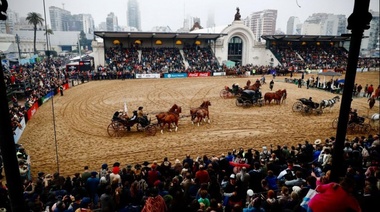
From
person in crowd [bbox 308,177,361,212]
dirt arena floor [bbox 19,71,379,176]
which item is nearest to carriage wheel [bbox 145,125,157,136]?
dirt arena floor [bbox 19,71,379,176]

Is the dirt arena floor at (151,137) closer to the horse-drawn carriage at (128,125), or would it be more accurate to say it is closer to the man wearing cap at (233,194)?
the horse-drawn carriage at (128,125)

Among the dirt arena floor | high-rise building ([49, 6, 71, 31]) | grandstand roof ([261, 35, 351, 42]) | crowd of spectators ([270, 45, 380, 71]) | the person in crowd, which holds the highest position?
high-rise building ([49, 6, 71, 31])

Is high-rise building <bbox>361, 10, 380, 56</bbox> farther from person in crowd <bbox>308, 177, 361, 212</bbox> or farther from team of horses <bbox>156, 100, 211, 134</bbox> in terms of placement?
person in crowd <bbox>308, 177, 361, 212</bbox>

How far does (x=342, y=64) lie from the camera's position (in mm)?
46688

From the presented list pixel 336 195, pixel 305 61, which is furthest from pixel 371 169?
pixel 305 61

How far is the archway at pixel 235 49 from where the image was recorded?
4653 centimetres

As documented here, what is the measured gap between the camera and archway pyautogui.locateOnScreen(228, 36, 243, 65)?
153 feet

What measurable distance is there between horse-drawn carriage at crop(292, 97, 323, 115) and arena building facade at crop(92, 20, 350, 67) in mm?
26995

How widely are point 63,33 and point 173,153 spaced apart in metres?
110

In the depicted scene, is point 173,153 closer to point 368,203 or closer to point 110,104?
point 368,203

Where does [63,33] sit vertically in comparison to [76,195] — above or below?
above

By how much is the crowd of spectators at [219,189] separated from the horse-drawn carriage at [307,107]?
8.40 meters

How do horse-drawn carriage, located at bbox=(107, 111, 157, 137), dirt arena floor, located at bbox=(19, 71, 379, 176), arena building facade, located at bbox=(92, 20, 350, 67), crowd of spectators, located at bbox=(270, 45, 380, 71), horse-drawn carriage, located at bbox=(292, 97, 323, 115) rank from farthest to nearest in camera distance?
crowd of spectators, located at bbox=(270, 45, 380, 71) < arena building facade, located at bbox=(92, 20, 350, 67) < horse-drawn carriage, located at bbox=(292, 97, 323, 115) < horse-drawn carriage, located at bbox=(107, 111, 157, 137) < dirt arena floor, located at bbox=(19, 71, 379, 176)

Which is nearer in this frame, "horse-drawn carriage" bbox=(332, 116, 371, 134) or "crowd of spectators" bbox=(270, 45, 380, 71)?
"horse-drawn carriage" bbox=(332, 116, 371, 134)
